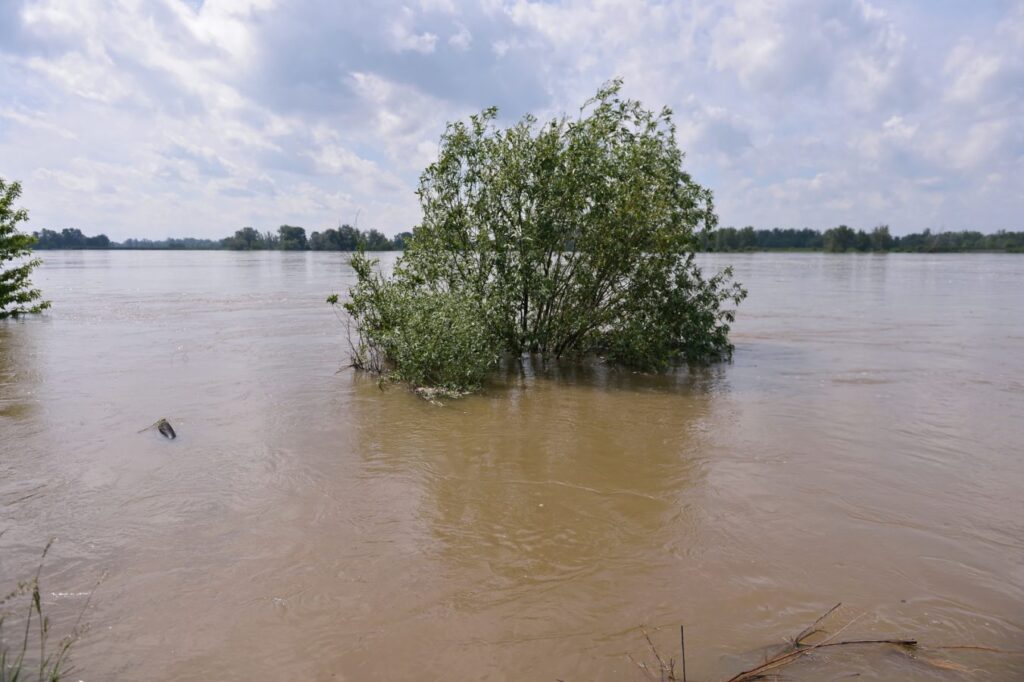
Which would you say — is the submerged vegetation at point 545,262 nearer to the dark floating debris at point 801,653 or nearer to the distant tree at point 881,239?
the dark floating debris at point 801,653

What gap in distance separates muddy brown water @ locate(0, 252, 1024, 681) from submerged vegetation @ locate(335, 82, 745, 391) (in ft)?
3.72

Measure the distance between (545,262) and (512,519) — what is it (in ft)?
27.9

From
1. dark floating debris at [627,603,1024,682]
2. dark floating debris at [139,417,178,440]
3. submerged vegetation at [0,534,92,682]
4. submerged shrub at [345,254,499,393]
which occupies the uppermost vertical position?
submerged shrub at [345,254,499,393]

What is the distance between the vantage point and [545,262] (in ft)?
47.3

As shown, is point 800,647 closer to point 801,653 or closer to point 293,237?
point 801,653

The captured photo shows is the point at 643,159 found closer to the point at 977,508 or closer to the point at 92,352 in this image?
the point at 977,508

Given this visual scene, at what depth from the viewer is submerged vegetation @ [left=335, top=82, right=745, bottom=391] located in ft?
43.7

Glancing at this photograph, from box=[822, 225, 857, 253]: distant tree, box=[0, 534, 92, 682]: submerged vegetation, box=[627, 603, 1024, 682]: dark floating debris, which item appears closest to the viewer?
box=[0, 534, 92, 682]: submerged vegetation

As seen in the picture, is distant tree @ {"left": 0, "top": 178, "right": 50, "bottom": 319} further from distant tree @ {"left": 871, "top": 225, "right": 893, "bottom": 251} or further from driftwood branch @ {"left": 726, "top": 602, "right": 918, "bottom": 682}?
distant tree @ {"left": 871, "top": 225, "right": 893, "bottom": 251}

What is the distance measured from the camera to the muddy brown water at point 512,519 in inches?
185

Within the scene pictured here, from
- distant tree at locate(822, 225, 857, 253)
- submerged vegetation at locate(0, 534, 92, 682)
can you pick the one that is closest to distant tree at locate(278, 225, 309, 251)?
distant tree at locate(822, 225, 857, 253)

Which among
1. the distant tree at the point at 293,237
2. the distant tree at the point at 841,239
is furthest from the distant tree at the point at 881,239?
the distant tree at the point at 293,237

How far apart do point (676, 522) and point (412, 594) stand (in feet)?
9.73

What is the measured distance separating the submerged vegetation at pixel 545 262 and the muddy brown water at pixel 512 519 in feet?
3.72
